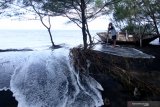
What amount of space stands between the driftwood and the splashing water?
0.59 metres

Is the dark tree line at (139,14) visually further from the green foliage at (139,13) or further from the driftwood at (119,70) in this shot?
the driftwood at (119,70)

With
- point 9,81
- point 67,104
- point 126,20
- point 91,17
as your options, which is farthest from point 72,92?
point 126,20

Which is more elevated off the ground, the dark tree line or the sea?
the dark tree line

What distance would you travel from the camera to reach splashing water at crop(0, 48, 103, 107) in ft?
42.1

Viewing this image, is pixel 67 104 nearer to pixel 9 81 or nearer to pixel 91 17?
pixel 9 81

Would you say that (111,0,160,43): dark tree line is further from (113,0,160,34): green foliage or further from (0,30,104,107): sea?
(0,30,104,107): sea

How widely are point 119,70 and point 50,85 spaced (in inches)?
120

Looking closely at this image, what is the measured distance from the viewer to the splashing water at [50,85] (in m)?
12.8

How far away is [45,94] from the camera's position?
44.0 feet

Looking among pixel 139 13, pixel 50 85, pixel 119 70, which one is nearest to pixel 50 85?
pixel 50 85

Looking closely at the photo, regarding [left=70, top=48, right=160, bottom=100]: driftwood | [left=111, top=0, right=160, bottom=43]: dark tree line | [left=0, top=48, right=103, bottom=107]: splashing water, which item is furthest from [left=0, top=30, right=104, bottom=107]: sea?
[left=111, top=0, right=160, bottom=43]: dark tree line

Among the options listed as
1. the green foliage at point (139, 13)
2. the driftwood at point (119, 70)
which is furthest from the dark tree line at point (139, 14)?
the driftwood at point (119, 70)

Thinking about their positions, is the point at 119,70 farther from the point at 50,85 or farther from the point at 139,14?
the point at 139,14

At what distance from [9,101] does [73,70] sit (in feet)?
12.8
